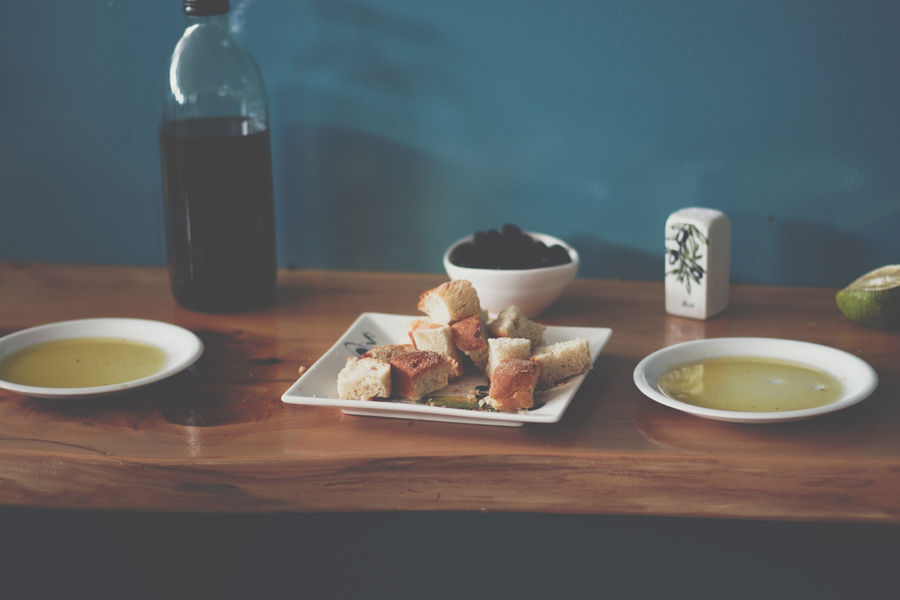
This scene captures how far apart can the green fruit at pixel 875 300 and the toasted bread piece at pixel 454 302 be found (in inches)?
20.8

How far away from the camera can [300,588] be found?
4.81ft

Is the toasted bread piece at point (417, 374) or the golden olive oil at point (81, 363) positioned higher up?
the toasted bread piece at point (417, 374)

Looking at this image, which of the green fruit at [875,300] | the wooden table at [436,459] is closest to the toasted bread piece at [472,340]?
the wooden table at [436,459]

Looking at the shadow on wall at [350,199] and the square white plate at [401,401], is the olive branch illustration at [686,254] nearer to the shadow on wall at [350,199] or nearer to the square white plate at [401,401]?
the square white plate at [401,401]

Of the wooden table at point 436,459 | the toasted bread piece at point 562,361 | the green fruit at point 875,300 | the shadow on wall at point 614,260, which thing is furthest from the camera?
the shadow on wall at point 614,260

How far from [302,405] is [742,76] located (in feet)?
2.72

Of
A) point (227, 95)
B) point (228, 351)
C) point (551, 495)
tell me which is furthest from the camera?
point (227, 95)

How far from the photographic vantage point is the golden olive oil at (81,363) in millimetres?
1014

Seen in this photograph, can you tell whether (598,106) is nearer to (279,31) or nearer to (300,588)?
(279,31)

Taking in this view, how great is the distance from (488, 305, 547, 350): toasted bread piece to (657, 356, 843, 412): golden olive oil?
0.52 feet

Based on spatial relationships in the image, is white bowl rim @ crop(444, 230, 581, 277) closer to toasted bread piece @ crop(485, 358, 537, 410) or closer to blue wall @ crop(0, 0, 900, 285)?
blue wall @ crop(0, 0, 900, 285)

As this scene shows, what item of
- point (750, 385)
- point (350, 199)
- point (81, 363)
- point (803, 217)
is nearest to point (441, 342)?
point (750, 385)

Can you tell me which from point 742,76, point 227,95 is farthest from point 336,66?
point 742,76

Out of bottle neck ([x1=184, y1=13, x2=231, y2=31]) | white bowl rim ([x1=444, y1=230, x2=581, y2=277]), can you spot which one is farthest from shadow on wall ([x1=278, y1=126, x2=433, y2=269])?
bottle neck ([x1=184, y1=13, x2=231, y2=31])
